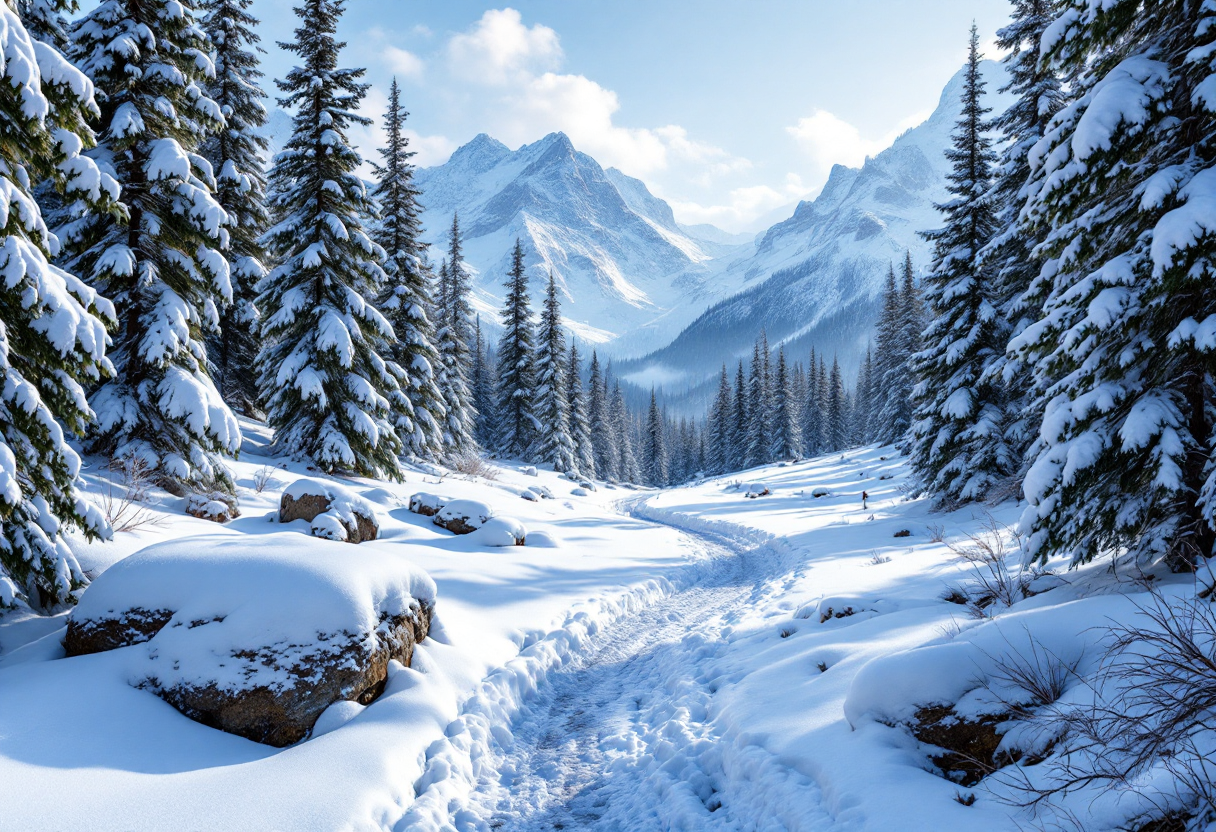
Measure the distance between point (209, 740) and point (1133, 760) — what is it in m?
6.51

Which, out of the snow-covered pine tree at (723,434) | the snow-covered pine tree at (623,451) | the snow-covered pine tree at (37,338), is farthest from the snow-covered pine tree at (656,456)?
the snow-covered pine tree at (37,338)

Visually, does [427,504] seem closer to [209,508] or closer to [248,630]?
[209,508]

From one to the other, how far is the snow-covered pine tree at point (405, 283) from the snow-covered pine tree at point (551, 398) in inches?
503

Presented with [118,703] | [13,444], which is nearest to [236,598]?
[118,703]

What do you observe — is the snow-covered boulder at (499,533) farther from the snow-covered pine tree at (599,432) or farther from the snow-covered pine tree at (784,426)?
the snow-covered pine tree at (784,426)

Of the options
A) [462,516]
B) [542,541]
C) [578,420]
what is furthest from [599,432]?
[462,516]

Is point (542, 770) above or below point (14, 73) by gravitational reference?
below

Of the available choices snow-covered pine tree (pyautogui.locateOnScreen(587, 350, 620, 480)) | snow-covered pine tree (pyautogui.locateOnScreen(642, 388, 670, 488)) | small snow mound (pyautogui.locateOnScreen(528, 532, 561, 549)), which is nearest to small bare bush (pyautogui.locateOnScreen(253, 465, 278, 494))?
small snow mound (pyautogui.locateOnScreen(528, 532, 561, 549))

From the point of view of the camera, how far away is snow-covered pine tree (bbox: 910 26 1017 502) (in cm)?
1574

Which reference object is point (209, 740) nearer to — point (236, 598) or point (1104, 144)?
point (236, 598)

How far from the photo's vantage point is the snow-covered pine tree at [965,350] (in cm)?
1574

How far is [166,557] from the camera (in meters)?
5.92

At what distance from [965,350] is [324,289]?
62.3 ft

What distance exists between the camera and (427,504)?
13820 mm
